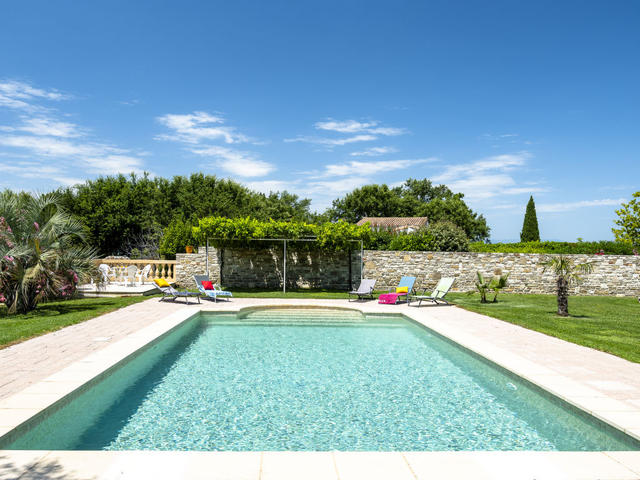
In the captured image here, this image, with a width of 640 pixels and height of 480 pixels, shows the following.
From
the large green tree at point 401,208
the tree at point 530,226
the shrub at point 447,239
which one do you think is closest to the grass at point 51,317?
the shrub at point 447,239

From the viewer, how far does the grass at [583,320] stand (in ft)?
24.2

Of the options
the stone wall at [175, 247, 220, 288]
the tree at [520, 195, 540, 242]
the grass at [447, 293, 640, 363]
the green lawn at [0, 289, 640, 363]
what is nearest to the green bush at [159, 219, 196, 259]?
the stone wall at [175, 247, 220, 288]

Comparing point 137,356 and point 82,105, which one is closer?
point 137,356

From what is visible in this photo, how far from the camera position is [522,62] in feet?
62.3


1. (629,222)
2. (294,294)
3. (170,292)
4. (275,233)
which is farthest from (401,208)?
(170,292)

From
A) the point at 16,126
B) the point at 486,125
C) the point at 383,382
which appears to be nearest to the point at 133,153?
the point at 16,126

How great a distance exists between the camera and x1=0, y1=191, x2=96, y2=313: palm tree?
31.3 ft

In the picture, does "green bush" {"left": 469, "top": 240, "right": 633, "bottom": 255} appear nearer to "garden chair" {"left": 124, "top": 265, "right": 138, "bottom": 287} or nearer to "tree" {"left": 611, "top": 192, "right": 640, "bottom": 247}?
"tree" {"left": 611, "top": 192, "right": 640, "bottom": 247}

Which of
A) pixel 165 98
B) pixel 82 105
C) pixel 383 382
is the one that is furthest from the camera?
pixel 82 105

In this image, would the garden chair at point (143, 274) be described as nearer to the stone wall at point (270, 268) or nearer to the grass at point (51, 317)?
the stone wall at point (270, 268)

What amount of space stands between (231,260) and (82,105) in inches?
570

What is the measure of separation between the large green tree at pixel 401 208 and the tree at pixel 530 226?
12917 mm

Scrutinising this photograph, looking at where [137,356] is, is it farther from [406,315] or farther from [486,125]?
[486,125]

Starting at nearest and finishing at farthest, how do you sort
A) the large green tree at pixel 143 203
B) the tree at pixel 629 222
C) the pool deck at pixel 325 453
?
the pool deck at pixel 325 453
the tree at pixel 629 222
the large green tree at pixel 143 203
